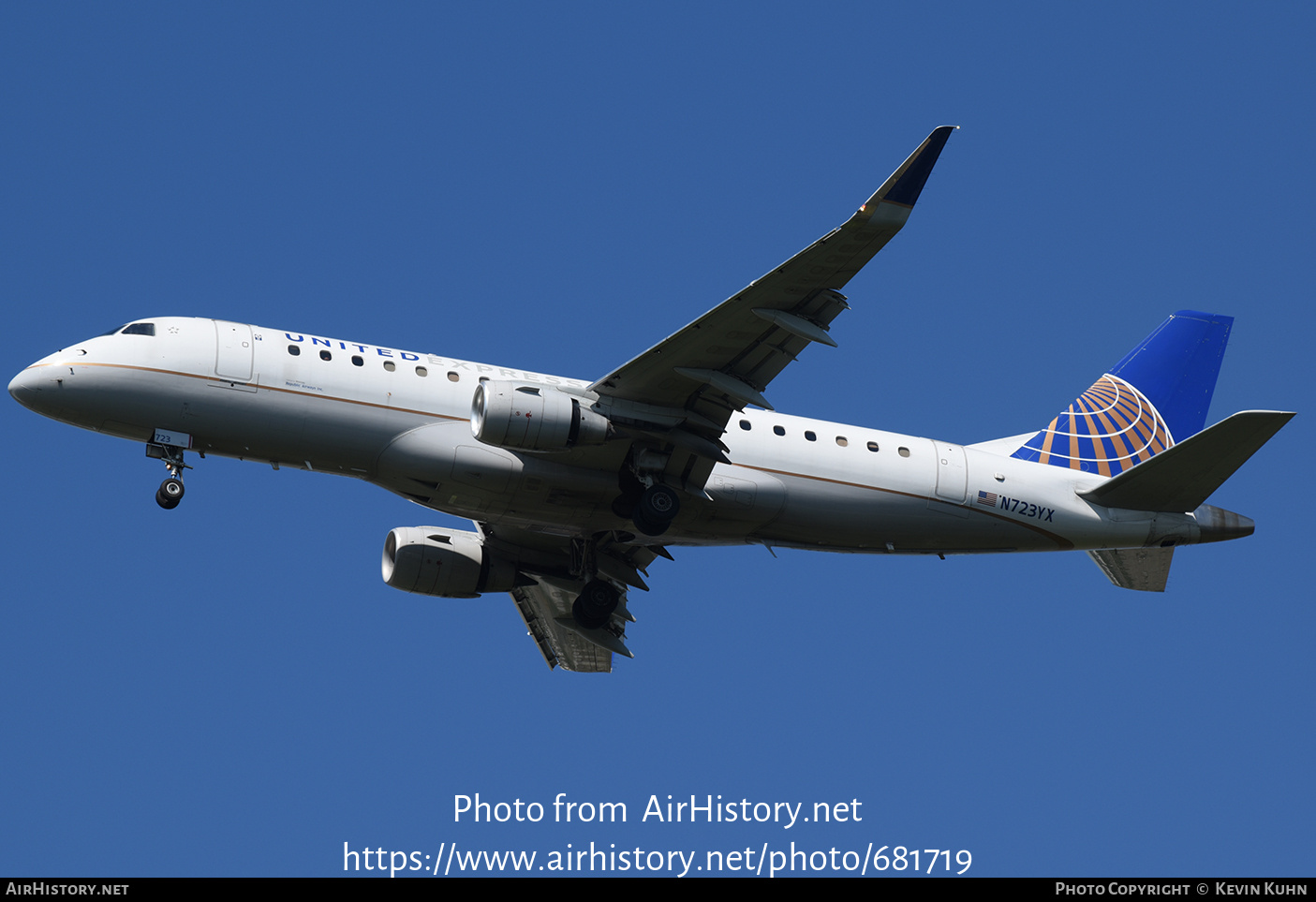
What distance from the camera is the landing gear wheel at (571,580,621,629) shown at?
34.0 meters

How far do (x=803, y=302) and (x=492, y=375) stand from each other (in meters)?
7.13

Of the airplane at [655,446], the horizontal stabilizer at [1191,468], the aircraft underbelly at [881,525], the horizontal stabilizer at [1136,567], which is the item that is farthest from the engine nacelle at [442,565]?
the horizontal stabilizer at [1136,567]

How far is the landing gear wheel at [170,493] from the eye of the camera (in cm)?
2928

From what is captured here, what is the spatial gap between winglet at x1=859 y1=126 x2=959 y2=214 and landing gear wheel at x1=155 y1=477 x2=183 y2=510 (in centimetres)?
1475

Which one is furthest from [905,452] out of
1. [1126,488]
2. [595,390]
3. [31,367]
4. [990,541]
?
[31,367]

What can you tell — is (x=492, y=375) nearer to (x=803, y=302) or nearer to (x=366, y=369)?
(x=366, y=369)

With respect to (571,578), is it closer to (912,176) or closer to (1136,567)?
(1136,567)

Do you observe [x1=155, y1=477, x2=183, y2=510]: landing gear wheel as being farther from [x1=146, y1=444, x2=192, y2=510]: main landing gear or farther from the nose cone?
the nose cone

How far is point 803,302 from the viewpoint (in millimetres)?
27125

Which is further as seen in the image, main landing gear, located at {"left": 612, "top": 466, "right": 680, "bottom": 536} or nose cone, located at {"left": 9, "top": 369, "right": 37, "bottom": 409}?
main landing gear, located at {"left": 612, "top": 466, "right": 680, "bottom": 536}

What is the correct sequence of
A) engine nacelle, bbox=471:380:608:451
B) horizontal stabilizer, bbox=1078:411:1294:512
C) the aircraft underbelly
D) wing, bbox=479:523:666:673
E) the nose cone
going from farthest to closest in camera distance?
wing, bbox=479:523:666:673
the aircraft underbelly
horizontal stabilizer, bbox=1078:411:1294:512
the nose cone
engine nacelle, bbox=471:380:608:451

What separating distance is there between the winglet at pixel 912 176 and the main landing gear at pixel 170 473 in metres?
14.5

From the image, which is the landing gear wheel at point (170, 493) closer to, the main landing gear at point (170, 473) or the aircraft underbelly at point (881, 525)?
the main landing gear at point (170, 473)

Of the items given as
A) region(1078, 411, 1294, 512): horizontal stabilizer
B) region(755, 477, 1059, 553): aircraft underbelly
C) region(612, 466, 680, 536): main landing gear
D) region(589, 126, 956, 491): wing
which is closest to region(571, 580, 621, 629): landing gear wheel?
region(612, 466, 680, 536): main landing gear
